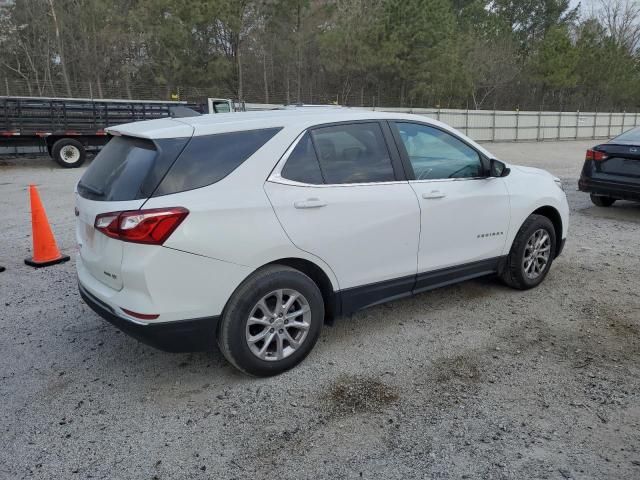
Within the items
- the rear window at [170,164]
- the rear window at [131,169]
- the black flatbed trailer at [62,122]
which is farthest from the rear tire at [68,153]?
the rear window at [170,164]

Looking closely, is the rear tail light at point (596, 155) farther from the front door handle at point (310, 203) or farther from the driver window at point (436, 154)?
the front door handle at point (310, 203)

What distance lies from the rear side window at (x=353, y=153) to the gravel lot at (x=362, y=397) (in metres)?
1.26

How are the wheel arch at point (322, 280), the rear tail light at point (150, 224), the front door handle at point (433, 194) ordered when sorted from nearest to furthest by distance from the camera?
the rear tail light at point (150, 224)
the wheel arch at point (322, 280)
the front door handle at point (433, 194)

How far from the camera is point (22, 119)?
1453 cm

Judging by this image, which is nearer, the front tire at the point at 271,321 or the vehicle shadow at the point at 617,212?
the front tire at the point at 271,321

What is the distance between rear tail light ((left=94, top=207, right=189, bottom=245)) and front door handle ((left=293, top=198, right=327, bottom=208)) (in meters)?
0.72

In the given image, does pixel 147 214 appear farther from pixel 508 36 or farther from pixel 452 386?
pixel 508 36

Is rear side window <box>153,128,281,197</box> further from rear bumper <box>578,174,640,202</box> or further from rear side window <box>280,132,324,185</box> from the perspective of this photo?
rear bumper <box>578,174,640,202</box>

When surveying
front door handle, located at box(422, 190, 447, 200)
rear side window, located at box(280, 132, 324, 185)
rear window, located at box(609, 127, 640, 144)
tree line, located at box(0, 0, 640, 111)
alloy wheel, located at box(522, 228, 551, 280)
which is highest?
tree line, located at box(0, 0, 640, 111)

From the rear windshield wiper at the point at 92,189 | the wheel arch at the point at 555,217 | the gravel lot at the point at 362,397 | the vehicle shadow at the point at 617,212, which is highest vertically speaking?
the rear windshield wiper at the point at 92,189

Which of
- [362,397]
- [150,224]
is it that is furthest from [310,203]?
[362,397]

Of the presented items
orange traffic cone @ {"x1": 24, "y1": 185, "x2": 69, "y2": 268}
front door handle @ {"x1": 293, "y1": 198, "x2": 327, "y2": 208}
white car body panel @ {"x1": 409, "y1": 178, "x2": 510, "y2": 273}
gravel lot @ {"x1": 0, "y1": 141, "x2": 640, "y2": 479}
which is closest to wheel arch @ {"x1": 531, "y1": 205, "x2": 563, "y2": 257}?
gravel lot @ {"x1": 0, "y1": 141, "x2": 640, "y2": 479}

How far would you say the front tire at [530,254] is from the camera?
469 centimetres

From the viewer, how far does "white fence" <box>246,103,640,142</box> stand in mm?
27828
